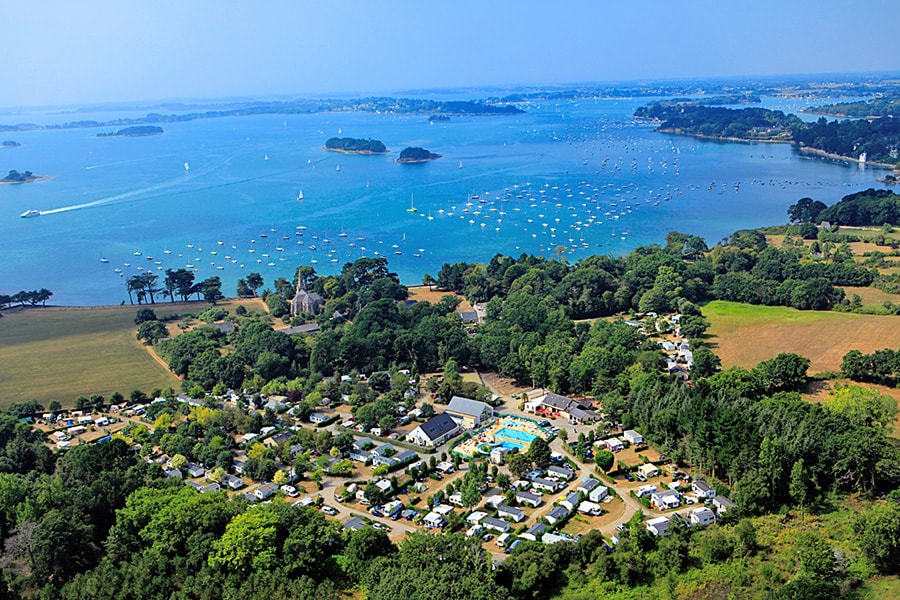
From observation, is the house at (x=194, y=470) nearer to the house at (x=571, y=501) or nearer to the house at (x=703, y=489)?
the house at (x=571, y=501)

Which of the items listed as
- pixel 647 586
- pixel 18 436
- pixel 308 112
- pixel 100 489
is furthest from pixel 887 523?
pixel 308 112

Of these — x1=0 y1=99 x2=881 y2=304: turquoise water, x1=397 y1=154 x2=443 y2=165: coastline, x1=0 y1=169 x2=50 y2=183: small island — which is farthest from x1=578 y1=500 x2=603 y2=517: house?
x1=0 y1=169 x2=50 y2=183: small island

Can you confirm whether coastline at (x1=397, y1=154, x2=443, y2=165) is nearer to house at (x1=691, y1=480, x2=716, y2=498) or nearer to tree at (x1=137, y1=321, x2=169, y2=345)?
tree at (x1=137, y1=321, x2=169, y2=345)

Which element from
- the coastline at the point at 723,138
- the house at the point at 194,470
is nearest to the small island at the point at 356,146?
the coastline at the point at 723,138

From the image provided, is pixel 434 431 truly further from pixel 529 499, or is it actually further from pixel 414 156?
pixel 414 156

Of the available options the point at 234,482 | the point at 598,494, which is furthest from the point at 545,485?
the point at 234,482

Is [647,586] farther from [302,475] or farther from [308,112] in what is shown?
[308,112]
